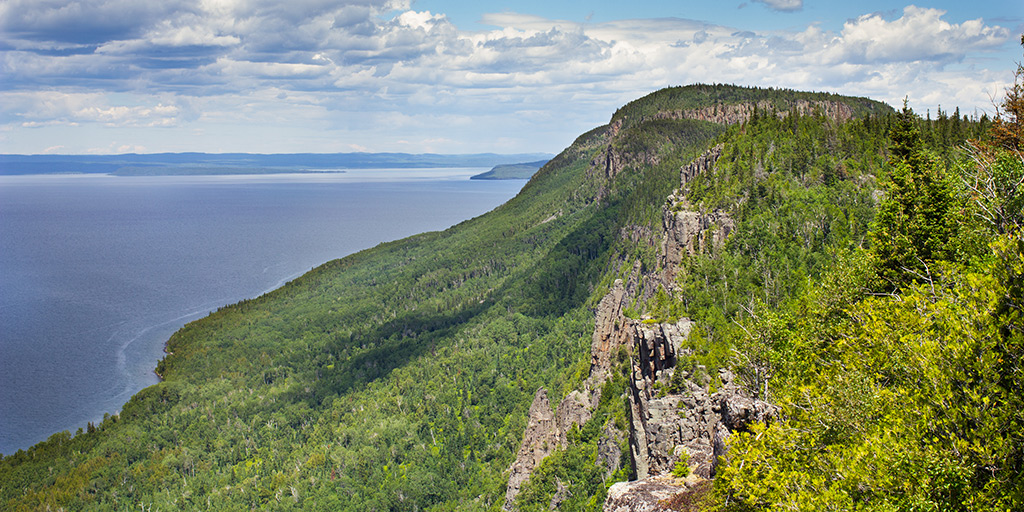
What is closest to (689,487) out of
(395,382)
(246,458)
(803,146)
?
(803,146)

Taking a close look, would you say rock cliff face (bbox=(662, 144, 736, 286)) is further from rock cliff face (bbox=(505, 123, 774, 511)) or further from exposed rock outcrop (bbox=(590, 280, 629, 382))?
exposed rock outcrop (bbox=(590, 280, 629, 382))

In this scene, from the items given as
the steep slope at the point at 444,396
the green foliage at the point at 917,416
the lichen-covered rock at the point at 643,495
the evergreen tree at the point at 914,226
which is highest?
the evergreen tree at the point at 914,226

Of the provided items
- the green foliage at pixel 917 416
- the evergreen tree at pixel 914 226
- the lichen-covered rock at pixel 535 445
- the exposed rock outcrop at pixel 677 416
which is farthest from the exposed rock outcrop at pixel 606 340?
the green foliage at pixel 917 416

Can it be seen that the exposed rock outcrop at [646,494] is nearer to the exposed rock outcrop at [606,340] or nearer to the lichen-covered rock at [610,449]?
the lichen-covered rock at [610,449]

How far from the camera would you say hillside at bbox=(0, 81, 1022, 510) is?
2495 centimetres

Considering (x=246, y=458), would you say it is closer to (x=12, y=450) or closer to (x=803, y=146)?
(x=12, y=450)

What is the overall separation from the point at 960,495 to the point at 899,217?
74.9 feet

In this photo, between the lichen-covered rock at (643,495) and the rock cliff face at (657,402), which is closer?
the lichen-covered rock at (643,495)

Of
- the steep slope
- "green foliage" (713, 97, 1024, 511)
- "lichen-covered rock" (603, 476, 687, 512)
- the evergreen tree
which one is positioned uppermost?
the evergreen tree

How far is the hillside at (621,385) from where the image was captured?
2495 cm

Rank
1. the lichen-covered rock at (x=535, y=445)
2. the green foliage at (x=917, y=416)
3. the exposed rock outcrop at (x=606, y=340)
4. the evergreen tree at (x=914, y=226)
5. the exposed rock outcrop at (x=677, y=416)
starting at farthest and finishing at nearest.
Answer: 1. the exposed rock outcrop at (x=606, y=340)
2. the lichen-covered rock at (x=535, y=445)
3. the evergreen tree at (x=914, y=226)
4. the exposed rock outcrop at (x=677, y=416)
5. the green foliage at (x=917, y=416)

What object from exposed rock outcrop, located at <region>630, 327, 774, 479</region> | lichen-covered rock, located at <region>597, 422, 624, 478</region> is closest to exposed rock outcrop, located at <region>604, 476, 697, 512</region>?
exposed rock outcrop, located at <region>630, 327, 774, 479</region>

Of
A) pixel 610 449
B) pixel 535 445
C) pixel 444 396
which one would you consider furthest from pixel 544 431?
pixel 444 396

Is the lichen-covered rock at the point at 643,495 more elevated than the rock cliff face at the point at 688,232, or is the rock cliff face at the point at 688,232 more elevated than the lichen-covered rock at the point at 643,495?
the rock cliff face at the point at 688,232
